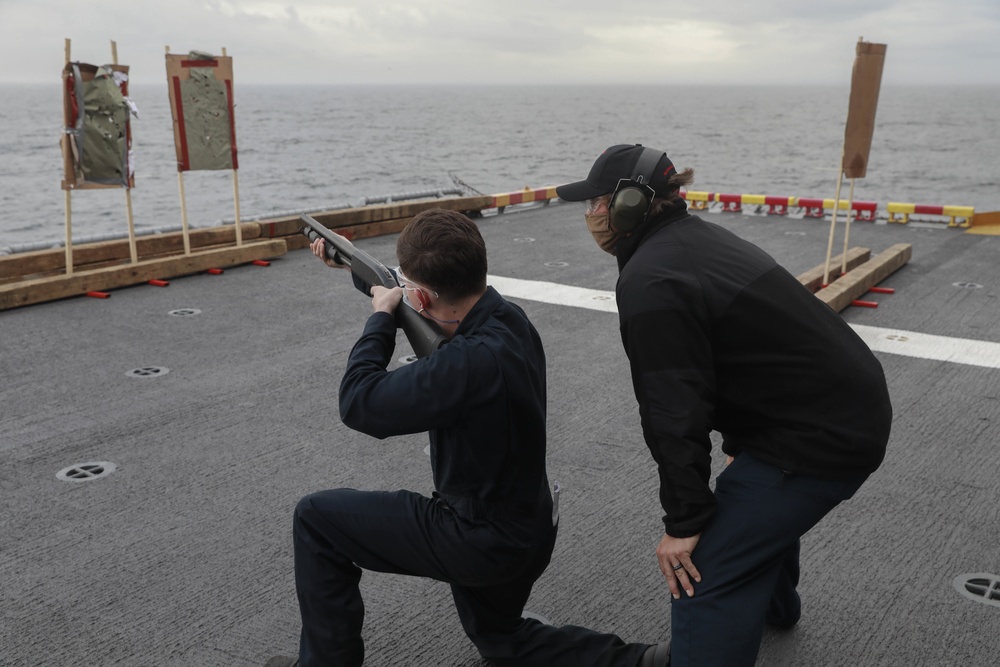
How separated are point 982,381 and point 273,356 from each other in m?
5.08

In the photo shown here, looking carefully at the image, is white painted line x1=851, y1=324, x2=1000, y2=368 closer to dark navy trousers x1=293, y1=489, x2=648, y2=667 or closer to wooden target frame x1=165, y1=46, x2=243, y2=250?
dark navy trousers x1=293, y1=489, x2=648, y2=667

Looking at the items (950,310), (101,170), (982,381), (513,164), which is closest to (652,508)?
(982,381)

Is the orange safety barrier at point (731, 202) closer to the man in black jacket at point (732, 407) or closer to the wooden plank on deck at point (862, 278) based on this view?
the wooden plank on deck at point (862, 278)

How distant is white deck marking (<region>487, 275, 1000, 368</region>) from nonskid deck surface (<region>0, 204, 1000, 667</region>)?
61 mm

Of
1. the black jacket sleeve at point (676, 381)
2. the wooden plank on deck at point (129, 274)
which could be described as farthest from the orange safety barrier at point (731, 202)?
the black jacket sleeve at point (676, 381)

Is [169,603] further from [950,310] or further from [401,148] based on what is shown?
[401,148]

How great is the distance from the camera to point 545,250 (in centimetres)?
1090

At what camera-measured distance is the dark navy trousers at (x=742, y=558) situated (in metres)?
2.42

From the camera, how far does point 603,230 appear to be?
2.59 m

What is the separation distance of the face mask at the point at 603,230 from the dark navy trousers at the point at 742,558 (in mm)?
774

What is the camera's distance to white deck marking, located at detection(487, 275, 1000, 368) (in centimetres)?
662

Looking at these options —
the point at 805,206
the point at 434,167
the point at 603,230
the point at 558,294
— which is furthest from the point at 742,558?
the point at 434,167

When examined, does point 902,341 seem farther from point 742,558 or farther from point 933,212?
point 933,212

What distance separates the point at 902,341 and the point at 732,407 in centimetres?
526
